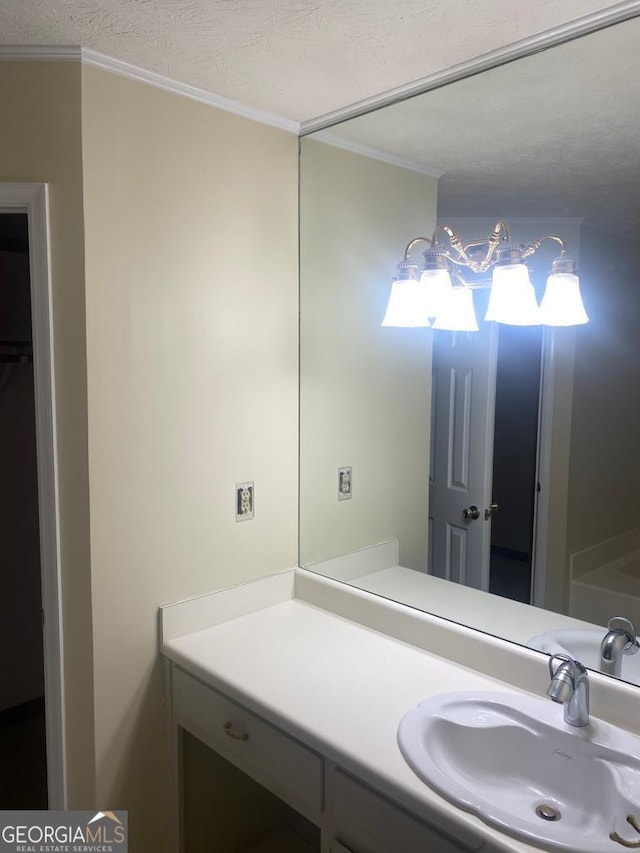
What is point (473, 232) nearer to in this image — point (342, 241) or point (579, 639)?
point (342, 241)

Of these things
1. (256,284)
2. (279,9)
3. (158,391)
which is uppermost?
(279,9)

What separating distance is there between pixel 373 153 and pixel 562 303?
2.58 feet

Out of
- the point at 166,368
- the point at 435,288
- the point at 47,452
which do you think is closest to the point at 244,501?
the point at 166,368

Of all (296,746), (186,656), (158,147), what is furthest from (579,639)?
(158,147)

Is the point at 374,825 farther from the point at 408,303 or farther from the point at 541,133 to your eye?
the point at 541,133

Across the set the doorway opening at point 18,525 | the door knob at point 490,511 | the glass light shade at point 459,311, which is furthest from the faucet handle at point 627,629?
Result: the doorway opening at point 18,525

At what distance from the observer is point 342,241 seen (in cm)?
206

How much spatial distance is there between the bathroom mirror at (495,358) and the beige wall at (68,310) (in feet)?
2.43

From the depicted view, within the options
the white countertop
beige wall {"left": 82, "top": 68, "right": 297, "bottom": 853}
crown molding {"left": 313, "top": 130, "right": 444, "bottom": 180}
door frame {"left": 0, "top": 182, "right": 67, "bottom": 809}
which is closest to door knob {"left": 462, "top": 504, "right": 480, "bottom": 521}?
the white countertop

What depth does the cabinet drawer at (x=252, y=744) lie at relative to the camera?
141 cm

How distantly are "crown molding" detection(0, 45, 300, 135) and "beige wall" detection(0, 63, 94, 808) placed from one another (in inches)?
0.8

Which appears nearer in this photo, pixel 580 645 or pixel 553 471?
pixel 580 645

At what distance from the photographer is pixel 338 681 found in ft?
5.21

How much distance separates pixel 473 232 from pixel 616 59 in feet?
1.64
